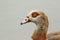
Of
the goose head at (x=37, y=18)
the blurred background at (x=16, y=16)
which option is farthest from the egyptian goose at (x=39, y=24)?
the blurred background at (x=16, y=16)

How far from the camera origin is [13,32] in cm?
142

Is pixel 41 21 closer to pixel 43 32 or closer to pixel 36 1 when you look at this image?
pixel 43 32

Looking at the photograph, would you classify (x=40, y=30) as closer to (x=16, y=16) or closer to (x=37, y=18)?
(x=37, y=18)

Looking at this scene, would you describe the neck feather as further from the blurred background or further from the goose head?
the blurred background

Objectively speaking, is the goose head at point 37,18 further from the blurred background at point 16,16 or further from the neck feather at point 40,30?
the blurred background at point 16,16

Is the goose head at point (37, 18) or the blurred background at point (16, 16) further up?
the goose head at point (37, 18)

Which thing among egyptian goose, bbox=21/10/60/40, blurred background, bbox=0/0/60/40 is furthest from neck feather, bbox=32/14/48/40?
blurred background, bbox=0/0/60/40

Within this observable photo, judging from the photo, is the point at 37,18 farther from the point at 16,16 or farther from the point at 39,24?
the point at 16,16

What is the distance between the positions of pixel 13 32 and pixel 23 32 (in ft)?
0.24

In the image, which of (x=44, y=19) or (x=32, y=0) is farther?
(x=32, y=0)

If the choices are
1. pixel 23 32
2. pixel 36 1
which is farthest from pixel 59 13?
pixel 23 32

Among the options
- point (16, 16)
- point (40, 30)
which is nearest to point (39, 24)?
point (40, 30)

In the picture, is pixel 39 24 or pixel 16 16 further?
pixel 16 16

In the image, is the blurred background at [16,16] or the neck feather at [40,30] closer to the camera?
the neck feather at [40,30]
